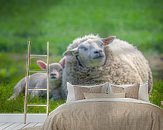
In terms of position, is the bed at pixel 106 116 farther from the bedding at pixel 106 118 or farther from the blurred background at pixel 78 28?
the blurred background at pixel 78 28

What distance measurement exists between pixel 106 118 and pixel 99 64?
1733 mm

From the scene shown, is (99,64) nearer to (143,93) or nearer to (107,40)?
(107,40)

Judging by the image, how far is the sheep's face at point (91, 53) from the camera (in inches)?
228

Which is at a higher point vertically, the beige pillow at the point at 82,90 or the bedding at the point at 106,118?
the beige pillow at the point at 82,90

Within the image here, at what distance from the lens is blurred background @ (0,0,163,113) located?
6.03 meters

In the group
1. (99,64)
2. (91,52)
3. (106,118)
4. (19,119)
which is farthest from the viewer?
(19,119)

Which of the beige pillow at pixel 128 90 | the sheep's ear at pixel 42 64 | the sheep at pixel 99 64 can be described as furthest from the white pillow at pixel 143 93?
the sheep's ear at pixel 42 64

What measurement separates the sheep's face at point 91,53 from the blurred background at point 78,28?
243mm

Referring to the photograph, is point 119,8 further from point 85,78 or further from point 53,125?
point 53,125

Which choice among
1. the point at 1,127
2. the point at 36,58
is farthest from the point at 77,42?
the point at 1,127

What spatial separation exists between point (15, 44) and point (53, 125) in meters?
2.12

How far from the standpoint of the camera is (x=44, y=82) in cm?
621

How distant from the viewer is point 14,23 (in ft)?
19.7

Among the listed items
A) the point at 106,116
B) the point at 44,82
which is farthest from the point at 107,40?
the point at 106,116
